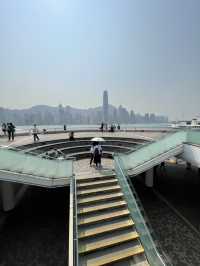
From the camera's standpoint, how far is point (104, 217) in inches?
283

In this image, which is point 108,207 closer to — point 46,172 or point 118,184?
point 118,184

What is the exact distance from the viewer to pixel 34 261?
22.7 ft

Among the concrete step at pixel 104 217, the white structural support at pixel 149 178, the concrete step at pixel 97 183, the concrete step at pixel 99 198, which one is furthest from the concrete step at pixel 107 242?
the white structural support at pixel 149 178

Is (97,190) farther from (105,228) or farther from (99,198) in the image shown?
(105,228)

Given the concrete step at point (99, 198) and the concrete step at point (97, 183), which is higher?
the concrete step at point (97, 183)

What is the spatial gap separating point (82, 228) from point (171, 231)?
5282mm

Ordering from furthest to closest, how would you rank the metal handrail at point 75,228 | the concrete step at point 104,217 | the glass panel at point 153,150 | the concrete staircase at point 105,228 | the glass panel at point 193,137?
the glass panel at point 193,137
the glass panel at point 153,150
the concrete step at point 104,217
the concrete staircase at point 105,228
the metal handrail at point 75,228

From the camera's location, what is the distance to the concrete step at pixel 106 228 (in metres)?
6.44

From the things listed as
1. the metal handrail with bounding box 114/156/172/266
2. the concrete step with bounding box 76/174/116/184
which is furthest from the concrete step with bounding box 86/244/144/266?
the concrete step with bounding box 76/174/116/184

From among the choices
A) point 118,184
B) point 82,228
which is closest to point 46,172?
point 82,228

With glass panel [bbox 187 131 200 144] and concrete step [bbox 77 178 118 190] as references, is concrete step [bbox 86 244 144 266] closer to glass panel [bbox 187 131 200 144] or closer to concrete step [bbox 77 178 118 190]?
concrete step [bbox 77 178 118 190]

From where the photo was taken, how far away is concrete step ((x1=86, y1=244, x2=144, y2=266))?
5.66m

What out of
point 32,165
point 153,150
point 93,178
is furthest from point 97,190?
point 153,150

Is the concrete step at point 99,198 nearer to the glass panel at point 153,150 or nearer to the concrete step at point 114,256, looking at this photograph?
the glass panel at point 153,150
